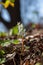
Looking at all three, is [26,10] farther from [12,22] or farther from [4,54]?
[4,54]

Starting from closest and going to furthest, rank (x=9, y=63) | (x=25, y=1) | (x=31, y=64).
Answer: (x=31, y=64) < (x=9, y=63) < (x=25, y=1)

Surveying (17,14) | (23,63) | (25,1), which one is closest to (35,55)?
(23,63)

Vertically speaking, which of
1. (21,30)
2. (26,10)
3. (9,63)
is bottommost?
(26,10)

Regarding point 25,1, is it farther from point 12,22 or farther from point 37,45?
point 37,45

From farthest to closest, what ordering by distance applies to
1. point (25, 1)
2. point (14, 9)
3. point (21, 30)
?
point (25, 1), point (14, 9), point (21, 30)

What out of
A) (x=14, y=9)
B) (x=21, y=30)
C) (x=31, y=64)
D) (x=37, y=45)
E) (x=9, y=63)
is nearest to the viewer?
(x=31, y=64)

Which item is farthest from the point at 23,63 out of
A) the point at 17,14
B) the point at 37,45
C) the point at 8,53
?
the point at 17,14

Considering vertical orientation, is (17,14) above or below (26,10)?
above

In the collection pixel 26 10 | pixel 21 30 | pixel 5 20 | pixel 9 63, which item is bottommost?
pixel 26 10

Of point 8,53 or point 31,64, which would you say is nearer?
point 31,64
